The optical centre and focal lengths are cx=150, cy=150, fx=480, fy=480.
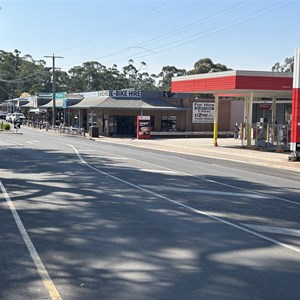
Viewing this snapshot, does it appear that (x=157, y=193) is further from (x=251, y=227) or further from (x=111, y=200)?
(x=251, y=227)

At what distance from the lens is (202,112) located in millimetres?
51781

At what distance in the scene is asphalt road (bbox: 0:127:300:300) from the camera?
215 inches

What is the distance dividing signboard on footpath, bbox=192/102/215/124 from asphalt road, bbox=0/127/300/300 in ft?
122

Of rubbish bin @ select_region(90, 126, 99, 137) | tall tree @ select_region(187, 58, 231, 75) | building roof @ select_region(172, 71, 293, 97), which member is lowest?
rubbish bin @ select_region(90, 126, 99, 137)

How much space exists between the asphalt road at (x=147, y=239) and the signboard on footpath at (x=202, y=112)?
3712 centimetres

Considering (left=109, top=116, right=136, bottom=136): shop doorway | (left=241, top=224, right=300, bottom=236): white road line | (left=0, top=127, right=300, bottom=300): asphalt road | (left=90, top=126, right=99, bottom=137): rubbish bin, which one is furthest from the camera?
(left=109, top=116, right=136, bottom=136): shop doorway

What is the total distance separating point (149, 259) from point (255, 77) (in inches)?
996

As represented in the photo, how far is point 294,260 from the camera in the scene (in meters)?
6.64

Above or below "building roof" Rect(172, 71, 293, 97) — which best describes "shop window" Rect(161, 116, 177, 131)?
below

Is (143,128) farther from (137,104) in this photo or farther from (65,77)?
(65,77)

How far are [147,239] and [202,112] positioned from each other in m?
44.9

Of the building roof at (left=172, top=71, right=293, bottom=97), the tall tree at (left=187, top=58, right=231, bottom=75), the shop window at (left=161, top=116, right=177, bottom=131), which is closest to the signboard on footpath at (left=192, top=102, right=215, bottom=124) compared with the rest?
the shop window at (left=161, top=116, right=177, bottom=131)

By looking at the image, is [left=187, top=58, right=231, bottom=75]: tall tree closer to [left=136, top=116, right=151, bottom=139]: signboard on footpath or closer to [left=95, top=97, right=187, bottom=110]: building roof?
[left=95, top=97, right=187, bottom=110]: building roof

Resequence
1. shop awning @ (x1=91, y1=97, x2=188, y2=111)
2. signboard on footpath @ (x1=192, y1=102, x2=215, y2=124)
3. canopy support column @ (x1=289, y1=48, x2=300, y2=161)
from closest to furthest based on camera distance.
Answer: canopy support column @ (x1=289, y1=48, x2=300, y2=161), shop awning @ (x1=91, y1=97, x2=188, y2=111), signboard on footpath @ (x1=192, y1=102, x2=215, y2=124)
